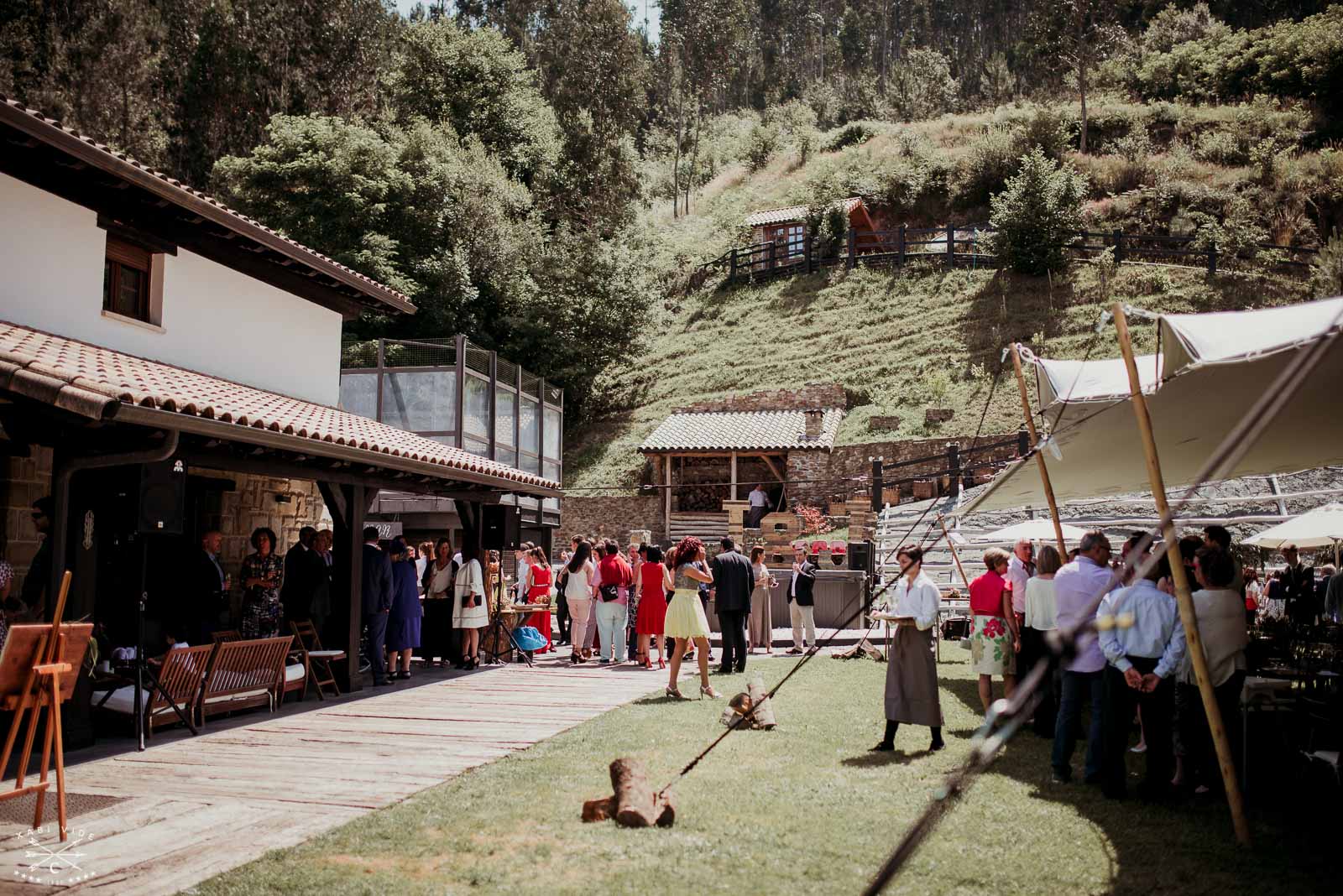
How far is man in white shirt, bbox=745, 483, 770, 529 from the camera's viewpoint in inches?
1018

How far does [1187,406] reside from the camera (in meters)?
6.56

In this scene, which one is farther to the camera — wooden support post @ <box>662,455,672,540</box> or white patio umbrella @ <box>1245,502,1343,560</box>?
wooden support post @ <box>662,455,672,540</box>

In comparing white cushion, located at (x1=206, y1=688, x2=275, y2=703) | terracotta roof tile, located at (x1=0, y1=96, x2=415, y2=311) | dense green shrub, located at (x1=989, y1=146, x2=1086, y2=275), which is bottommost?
white cushion, located at (x1=206, y1=688, x2=275, y2=703)

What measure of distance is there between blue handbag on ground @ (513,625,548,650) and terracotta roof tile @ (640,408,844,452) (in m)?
15.8

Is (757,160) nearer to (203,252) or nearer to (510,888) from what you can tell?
(203,252)

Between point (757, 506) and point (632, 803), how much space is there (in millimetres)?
22455

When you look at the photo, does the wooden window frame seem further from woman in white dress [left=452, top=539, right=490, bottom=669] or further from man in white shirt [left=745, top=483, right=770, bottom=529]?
man in white shirt [left=745, top=483, right=770, bottom=529]

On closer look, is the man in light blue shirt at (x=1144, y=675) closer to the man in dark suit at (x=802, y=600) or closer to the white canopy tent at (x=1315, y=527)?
the white canopy tent at (x=1315, y=527)

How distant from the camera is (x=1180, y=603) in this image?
16.9 feet

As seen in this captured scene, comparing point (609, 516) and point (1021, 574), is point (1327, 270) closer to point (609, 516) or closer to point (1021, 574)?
point (609, 516)

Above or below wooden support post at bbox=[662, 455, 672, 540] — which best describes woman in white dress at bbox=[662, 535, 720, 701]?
below

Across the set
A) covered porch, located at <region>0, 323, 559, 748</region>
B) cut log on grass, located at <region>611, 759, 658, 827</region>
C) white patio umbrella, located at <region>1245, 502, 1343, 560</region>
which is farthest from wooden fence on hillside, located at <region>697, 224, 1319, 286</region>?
cut log on grass, located at <region>611, 759, 658, 827</region>

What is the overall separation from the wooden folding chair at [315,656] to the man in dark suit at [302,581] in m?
0.12

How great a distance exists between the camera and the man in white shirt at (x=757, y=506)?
25.9 meters
